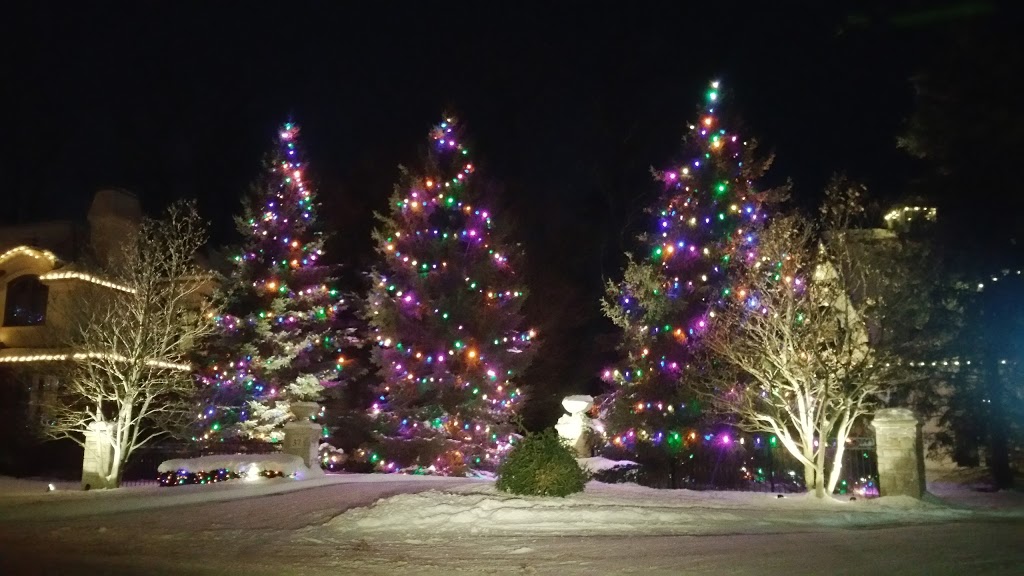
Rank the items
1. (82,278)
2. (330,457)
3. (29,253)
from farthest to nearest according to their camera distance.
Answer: (29,253), (82,278), (330,457)

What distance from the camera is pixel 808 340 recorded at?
15344mm

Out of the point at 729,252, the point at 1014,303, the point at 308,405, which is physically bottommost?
the point at 308,405

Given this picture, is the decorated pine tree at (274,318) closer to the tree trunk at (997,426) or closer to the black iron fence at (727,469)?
the black iron fence at (727,469)

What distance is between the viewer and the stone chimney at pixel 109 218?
27188 millimetres

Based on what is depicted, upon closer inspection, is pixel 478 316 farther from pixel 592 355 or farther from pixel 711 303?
pixel 592 355

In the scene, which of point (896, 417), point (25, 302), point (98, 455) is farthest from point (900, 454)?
point (25, 302)

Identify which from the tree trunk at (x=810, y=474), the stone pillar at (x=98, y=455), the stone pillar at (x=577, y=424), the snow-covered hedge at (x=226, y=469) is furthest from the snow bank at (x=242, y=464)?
the tree trunk at (x=810, y=474)

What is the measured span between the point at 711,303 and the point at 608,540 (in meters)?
11.9

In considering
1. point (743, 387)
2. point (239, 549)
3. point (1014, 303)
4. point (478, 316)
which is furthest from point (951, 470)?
point (239, 549)

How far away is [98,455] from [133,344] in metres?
2.59

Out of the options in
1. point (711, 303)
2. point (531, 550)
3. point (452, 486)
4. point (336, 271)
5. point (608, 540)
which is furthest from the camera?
point (336, 271)

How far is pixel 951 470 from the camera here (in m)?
20.9

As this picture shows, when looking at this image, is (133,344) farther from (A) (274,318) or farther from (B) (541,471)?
(B) (541,471)

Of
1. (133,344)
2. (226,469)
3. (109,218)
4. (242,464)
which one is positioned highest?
(109,218)
